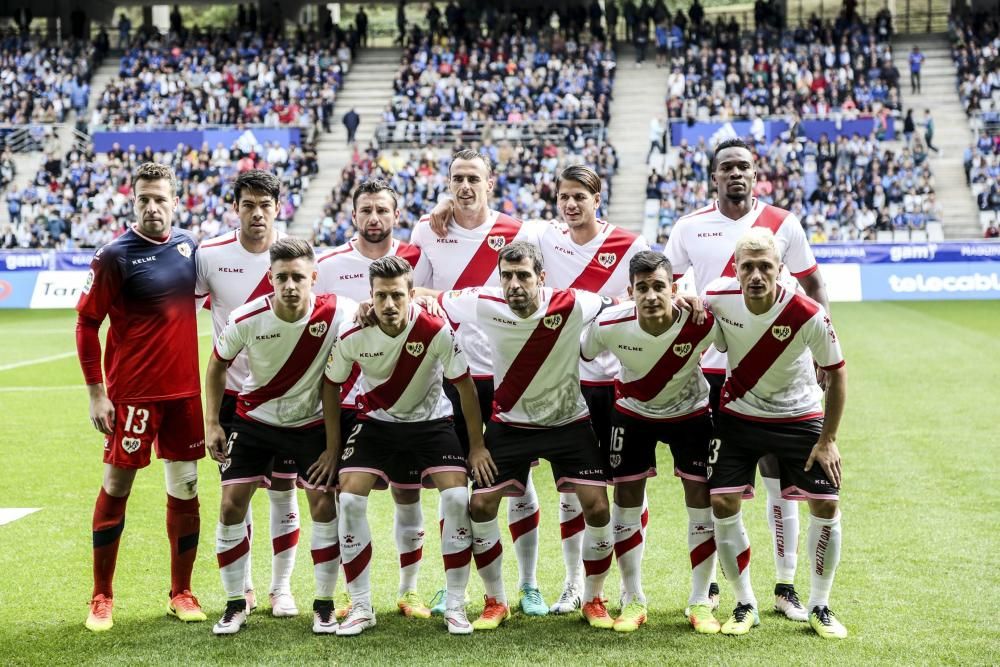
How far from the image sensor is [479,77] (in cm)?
3853

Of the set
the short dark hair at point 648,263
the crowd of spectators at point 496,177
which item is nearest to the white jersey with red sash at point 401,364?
the short dark hair at point 648,263

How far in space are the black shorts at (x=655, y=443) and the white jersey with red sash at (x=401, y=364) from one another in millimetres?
924

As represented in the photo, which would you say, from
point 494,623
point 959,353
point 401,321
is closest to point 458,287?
point 401,321

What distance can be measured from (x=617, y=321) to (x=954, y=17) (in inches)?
1530

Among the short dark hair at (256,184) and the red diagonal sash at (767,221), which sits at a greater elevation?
the short dark hair at (256,184)

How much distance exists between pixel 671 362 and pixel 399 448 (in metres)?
1.48

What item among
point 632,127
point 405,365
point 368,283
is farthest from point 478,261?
point 632,127

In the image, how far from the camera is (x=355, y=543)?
5.80 m

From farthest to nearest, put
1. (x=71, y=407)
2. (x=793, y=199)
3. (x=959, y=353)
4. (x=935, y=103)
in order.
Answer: (x=935, y=103), (x=793, y=199), (x=959, y=353), (x=71, y=407)

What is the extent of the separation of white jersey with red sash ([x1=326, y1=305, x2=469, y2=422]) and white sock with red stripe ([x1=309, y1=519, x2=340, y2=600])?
0.61m

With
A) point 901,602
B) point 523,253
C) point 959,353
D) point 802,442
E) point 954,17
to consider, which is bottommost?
point 959,353

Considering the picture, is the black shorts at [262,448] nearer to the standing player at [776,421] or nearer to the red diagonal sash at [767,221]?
the standing player at [776,421]

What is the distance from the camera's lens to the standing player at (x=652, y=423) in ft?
19.3

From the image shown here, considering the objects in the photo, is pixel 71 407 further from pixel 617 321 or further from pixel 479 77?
pixel 479 77
